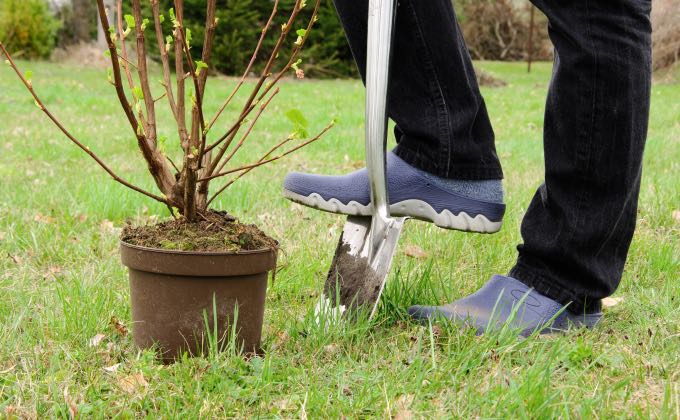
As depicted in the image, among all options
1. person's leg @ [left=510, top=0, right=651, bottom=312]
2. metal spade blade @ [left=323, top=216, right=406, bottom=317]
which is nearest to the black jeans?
person's leg @ [left=510, top=0, right=651, bottom=312]

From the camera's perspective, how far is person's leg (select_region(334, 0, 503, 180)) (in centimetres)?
186

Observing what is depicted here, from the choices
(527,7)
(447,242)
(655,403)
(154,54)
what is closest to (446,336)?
(655,403)

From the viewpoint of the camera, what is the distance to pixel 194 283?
5.31ft

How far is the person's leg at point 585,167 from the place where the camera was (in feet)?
5.49

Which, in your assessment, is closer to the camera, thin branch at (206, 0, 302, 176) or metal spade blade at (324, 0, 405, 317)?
thin branch at (206, 0, 302, 176)

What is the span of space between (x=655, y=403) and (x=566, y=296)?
48 centimetres

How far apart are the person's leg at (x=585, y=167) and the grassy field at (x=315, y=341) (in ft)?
0.42

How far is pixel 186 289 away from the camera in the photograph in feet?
5.32

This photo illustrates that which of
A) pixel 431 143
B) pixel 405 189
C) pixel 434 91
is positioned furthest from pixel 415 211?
pixel 434 91

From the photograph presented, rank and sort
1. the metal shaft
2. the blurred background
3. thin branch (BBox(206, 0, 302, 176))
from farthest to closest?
1. the blurred background
2. the metal shaft
3. thin branch (BBox(206, 0, 302, 176))

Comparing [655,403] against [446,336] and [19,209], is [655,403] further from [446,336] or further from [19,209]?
[19,209]

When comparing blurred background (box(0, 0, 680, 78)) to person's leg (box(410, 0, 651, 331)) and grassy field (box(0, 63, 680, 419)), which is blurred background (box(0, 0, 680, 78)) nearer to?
grassy field (box(0, 63, 680, 419))

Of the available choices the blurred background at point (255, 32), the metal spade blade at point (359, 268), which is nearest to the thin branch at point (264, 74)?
the metal spade blade at point (359, 268)

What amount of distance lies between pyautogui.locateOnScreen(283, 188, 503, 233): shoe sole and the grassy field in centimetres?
19
